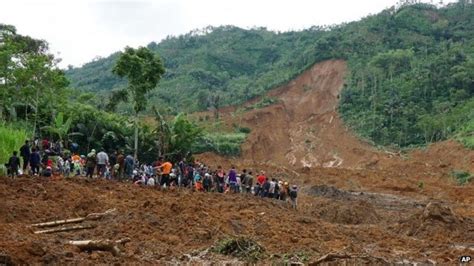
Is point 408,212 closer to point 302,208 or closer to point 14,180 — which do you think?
point 302,208

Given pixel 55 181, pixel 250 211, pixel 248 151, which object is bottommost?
pixel 248 151

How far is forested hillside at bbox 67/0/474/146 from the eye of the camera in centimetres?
5434

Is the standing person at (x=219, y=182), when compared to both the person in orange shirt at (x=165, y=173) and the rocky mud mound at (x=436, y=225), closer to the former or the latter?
the person in orange shirt at (x=165, y=173)

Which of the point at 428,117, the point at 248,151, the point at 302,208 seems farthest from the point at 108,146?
the point at 428,117

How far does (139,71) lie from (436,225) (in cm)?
1487

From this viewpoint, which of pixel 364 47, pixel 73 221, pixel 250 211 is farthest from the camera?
pixel 364 47

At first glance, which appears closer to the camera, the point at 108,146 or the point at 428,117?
the point at 108,146

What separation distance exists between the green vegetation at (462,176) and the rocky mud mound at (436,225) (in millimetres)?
19408

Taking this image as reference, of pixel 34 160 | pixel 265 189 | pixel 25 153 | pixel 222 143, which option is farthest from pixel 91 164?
pixel 222 143

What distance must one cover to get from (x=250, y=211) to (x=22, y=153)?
22.5 feet

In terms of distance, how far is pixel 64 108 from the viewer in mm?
30578

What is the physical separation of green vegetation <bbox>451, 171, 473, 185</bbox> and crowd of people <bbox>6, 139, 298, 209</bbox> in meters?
18.1

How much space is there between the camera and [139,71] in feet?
91.9

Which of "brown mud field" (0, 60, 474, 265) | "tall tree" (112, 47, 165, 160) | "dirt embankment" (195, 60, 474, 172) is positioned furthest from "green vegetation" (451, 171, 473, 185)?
"tall tree" (112, 47, 165, 160)
